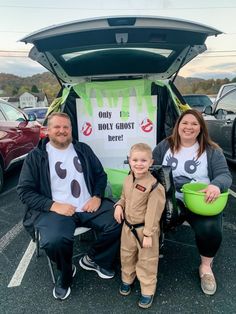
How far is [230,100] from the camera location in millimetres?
6000

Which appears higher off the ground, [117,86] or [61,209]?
[117,86]

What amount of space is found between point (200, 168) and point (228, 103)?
3.72m

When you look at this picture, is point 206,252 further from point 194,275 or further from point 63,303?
point 63,303

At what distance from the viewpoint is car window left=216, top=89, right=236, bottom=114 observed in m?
5.78

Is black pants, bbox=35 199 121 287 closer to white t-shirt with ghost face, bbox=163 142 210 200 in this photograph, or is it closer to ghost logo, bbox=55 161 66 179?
ghost logo, bbox=55 161 66 179

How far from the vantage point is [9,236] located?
3.66 meters

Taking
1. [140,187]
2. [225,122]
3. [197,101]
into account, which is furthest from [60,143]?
[197,101]

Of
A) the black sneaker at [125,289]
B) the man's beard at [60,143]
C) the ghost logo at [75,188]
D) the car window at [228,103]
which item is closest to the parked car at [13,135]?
the man's beard at [60,143]

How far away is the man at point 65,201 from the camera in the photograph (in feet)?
8.16

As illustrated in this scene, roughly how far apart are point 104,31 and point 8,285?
2.25 metres

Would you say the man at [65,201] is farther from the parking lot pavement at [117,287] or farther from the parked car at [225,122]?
the parked car at [225,122]

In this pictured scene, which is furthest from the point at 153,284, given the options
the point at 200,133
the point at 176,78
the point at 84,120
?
the point at 176,78

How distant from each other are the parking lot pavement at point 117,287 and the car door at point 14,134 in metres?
2.42

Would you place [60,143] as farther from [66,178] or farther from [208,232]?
[208,232]
